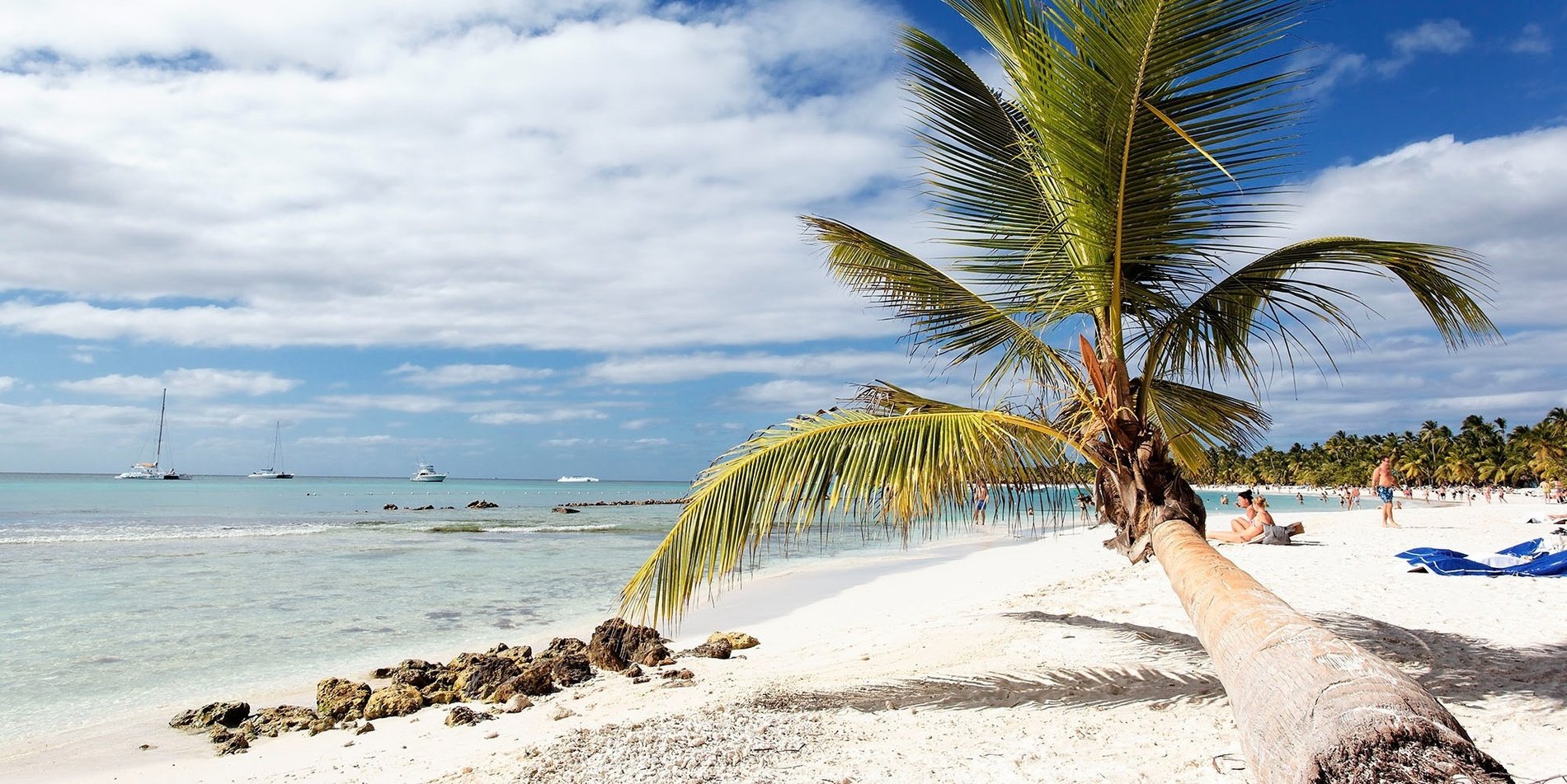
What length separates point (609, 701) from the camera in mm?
6820

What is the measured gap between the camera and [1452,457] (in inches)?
2938

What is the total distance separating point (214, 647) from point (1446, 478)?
93.5m

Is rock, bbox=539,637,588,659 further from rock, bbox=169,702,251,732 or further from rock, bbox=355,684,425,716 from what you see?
rock, bbox=169,702,251,732

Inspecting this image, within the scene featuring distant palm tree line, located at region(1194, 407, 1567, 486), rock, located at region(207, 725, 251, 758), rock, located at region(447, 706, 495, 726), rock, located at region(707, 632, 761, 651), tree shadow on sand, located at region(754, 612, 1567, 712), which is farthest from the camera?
distant palm tree line, located at region(1194, 407, 1567, 486)

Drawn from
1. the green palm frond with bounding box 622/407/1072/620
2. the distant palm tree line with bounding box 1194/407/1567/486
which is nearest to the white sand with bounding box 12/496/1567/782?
the green palm frond with bounding box 622/407/1072/620

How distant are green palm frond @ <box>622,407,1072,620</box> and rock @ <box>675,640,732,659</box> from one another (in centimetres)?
405

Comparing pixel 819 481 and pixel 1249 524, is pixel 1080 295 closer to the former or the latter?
pixel 819 481

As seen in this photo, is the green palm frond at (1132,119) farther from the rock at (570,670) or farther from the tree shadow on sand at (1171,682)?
the rock at (570,670)

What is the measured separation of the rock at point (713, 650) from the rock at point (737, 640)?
0.13m

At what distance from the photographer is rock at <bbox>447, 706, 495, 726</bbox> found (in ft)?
21.6

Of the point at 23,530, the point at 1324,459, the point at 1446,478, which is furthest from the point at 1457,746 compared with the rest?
the point at 1324,459

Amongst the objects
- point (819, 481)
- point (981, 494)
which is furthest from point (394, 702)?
point (981, 494)

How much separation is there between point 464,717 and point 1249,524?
43.1 feet

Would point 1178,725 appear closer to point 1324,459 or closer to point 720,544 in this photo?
point 720,544
